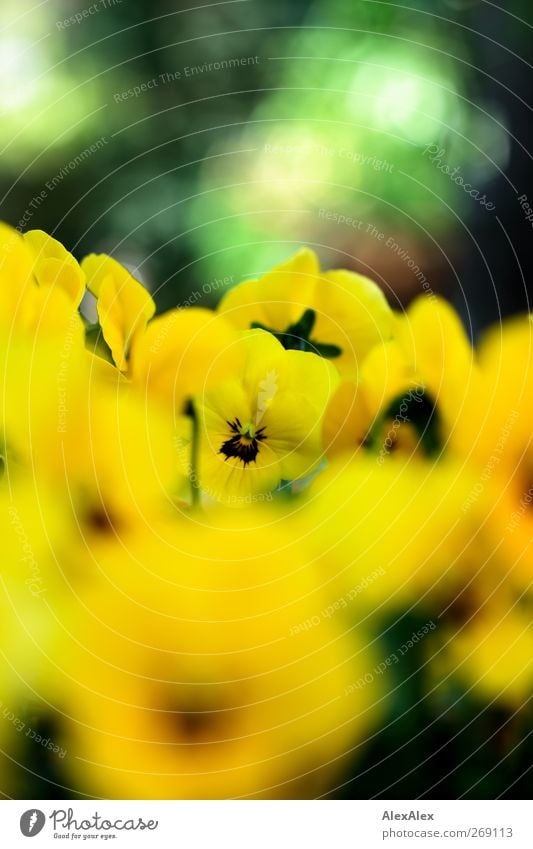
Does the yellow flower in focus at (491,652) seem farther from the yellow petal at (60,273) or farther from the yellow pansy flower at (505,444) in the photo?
the yellow petal at (60,273)

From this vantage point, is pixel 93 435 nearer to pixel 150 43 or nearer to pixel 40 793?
pixel 40 793

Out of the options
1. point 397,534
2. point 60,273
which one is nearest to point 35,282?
point 60,273

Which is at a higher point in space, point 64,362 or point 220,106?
point 220,106

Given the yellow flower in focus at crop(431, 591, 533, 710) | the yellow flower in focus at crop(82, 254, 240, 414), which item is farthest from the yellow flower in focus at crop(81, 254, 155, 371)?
the yellow flower in focus at crop(431, 591, 533, 710)

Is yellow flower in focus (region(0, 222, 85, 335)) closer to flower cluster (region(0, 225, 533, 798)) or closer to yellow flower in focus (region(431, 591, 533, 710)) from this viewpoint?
flower cluster (region(0, 225, 533, 798))

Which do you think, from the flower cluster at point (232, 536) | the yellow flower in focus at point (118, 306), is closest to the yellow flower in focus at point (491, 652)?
the flower cluster at point (232, 536)
